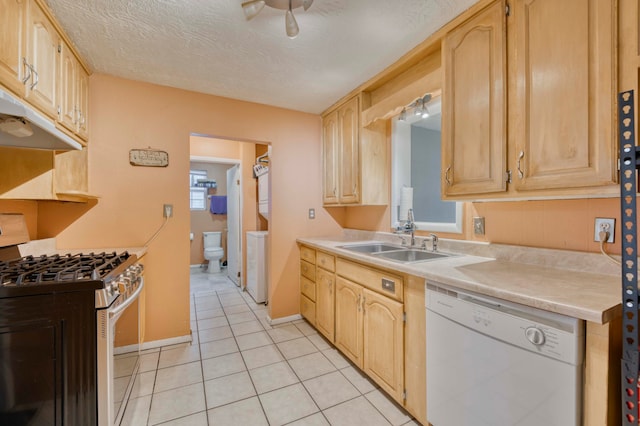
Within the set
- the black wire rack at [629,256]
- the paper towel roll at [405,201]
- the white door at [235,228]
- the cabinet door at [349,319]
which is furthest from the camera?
the white door at [235,228]

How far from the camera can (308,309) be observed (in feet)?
9.35

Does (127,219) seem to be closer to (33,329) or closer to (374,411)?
(33,329)

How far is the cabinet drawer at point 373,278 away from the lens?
1.63 m

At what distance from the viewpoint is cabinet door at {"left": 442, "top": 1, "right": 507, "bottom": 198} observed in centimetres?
140

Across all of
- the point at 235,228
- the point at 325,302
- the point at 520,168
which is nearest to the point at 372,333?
the point at 325,302

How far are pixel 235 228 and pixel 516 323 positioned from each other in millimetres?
4056

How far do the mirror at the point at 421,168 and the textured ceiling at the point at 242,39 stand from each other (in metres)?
0.58

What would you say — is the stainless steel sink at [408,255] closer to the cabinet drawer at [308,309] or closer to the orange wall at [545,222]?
the orange wall at [545,222]

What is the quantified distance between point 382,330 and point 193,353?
1648mm

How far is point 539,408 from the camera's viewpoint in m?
0.97

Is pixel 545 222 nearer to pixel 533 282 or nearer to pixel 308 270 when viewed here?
pixel 533 282

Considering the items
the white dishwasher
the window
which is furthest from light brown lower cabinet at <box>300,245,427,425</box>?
the window

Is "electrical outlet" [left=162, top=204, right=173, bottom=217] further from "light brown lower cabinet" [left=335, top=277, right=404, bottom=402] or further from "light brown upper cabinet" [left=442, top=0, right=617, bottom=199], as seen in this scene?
"light brown upper cabinet" [left=442, top=0, right=617, bottom=199]

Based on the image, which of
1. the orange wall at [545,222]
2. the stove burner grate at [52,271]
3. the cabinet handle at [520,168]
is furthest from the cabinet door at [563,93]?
the stove burner grate at [52,271]
